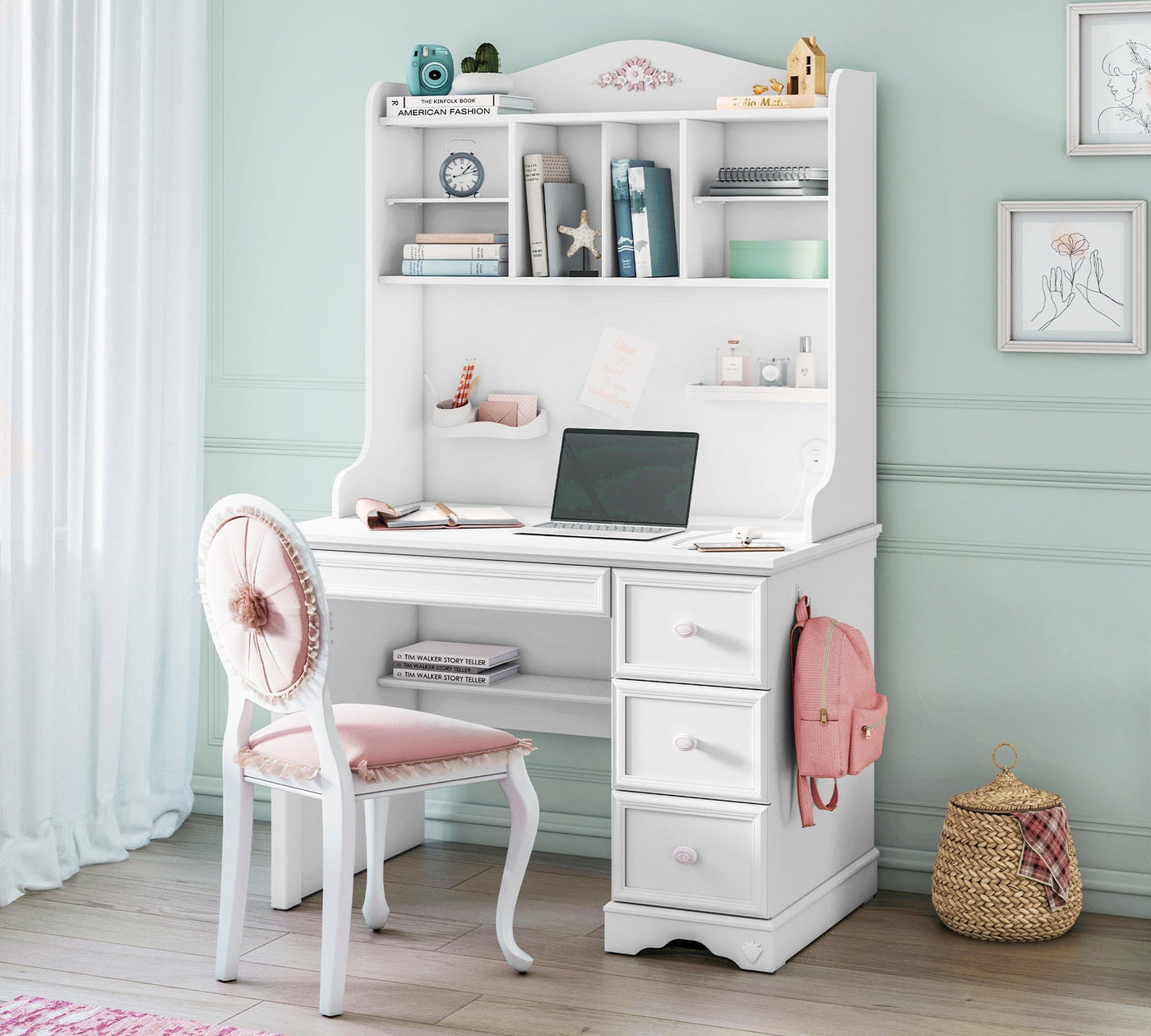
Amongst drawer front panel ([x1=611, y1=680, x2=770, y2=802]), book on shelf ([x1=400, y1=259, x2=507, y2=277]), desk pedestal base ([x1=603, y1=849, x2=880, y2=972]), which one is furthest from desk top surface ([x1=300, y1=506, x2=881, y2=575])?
desk pedestal base ([x1=603, y1=849, x2=880, y2=972])

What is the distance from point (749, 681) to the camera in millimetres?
2932

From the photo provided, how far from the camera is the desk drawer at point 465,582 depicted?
9.91 feet

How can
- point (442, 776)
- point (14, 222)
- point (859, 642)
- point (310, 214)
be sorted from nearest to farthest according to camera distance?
point (442, 776), point (859, 642), point (14, 222), point (310, 214)

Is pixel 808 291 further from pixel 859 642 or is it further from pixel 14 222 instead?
pixel 14 222

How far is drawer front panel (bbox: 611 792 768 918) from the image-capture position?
296 cm

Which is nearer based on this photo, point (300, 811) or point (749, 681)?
point (749, 681)

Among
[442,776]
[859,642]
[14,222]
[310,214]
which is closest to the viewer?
[442,776]

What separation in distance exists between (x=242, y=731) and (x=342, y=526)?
598 millimetres

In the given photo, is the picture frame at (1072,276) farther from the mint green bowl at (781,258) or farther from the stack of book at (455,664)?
the stack of book at (455,664)

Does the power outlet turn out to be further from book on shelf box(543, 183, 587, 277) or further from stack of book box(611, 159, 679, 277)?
book on shelf box(543, 183, 587, 277)

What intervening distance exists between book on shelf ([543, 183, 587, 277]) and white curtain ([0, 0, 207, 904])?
1005 mm

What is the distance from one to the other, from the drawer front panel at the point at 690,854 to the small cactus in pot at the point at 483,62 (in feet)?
5.31

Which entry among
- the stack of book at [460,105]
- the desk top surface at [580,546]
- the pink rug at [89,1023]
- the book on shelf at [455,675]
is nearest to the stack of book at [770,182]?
the stack of book at [460,105]

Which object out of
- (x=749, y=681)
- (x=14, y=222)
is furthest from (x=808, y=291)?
(x=14, y=222)
